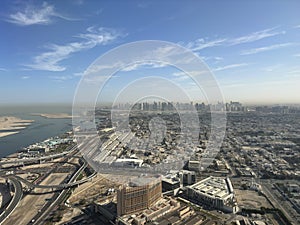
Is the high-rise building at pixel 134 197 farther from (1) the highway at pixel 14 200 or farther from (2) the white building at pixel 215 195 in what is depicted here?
(1) the highway at pixel 14 200

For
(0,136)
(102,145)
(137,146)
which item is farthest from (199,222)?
(0,136)

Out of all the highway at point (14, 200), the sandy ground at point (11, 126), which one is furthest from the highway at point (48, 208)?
the sandy ground at point (11, 126)

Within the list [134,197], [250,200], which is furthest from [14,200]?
[250,200]

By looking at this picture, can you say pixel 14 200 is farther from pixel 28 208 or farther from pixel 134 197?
pixel 134 197

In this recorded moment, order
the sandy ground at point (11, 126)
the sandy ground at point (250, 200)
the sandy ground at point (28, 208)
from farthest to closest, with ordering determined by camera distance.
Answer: the sandy ground at point (11, 126), the sandy ground at point (250, 200), the sandy ground at point (28, 208)

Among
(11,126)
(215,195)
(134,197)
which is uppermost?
(134,197)

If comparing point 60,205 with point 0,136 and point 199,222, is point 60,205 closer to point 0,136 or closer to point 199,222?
point 199,222

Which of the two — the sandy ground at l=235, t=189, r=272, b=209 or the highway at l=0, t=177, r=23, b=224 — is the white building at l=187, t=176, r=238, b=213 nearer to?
the sandy ground at l=235, t=189, r=272, b=209
